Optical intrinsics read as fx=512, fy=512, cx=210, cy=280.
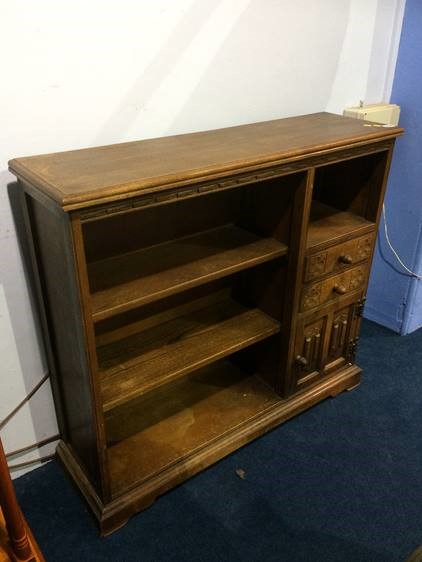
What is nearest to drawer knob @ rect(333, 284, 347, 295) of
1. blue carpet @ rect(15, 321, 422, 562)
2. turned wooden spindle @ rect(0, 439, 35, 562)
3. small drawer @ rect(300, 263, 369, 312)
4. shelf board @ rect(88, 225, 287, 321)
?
small drawer @ rect(300, 263, 369, 312)

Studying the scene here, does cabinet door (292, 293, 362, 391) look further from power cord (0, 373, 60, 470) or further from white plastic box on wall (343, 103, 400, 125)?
power cord (0, 373, 60, 470)

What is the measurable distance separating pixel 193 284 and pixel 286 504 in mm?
757

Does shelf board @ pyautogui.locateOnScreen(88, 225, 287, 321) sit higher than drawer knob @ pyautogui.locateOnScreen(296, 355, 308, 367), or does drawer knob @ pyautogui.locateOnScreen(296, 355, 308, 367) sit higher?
shelf board @ pyautogui.locateOnScreen(88, 225, 287, 321)

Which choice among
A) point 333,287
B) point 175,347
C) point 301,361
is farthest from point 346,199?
point 175,347

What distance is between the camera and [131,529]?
58.4 inches

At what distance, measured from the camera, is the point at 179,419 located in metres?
1.73

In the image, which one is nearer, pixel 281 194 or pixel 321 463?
pixel 281 194

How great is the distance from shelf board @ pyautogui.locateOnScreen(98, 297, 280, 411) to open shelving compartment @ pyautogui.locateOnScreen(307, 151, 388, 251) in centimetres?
35

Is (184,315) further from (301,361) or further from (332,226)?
(332,226)

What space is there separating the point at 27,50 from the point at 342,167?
108cm

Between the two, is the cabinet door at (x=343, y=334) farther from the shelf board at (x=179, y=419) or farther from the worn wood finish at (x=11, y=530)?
the worn wood finish at (x=11, y=530)

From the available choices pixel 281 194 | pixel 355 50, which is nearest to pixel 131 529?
pixel 281 194

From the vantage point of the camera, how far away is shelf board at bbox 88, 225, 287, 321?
129 cm

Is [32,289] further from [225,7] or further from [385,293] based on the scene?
[385,293]
